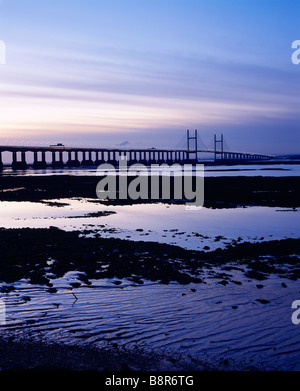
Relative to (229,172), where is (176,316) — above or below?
above

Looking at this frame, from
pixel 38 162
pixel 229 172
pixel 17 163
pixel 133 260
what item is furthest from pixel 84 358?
pixel 38 162

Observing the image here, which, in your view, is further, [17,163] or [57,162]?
[57,162]

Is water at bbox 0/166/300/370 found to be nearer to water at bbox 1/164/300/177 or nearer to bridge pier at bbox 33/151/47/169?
water at bbox 1/164/300/177

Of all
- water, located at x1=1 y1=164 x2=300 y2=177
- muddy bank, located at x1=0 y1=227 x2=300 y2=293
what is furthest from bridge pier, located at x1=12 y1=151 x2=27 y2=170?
muddy bank, located at x1=0 y1=227 x2=300 y2=293

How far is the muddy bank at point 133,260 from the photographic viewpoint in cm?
916

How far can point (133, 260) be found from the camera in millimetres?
10555

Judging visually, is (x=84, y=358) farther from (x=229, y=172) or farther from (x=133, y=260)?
(x=229, y=172)

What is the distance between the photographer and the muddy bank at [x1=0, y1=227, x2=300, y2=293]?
916 cm

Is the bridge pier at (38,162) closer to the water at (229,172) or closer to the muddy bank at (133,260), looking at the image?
the water at (229,172)

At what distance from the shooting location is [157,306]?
289 inches

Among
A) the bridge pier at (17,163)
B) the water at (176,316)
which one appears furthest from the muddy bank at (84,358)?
the bridge pier at (17,163)
